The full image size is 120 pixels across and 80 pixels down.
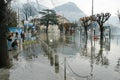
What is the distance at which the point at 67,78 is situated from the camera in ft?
41.8

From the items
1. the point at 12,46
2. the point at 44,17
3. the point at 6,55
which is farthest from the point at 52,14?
the point at 6,55

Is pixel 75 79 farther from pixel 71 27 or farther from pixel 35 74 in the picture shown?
pixel 71 27

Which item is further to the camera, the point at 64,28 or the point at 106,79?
the point at 64,28

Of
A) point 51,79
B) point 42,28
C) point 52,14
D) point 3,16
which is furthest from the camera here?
point 42,28

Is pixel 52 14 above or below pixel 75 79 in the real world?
above

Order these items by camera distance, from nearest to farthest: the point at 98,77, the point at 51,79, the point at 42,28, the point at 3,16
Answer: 1. the point at 51,79
2. the point at 98,77
3. the point at 3,16
4. the point at 42,28

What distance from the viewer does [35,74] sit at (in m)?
14.0

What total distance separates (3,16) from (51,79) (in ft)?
18.9

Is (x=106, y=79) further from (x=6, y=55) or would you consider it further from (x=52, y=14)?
(x=52, y=14)

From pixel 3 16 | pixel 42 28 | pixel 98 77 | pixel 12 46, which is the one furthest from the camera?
pixel 42 28

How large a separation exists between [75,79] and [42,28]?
446 ft

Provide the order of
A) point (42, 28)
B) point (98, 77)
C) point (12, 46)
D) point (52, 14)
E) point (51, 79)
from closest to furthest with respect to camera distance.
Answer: point (51, 79), point (98, 77), point (12, 46), point (52, 14), point (42, 28)

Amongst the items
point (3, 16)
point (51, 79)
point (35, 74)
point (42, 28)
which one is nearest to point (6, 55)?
point (3, 16)

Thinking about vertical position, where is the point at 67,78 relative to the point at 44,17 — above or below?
below
